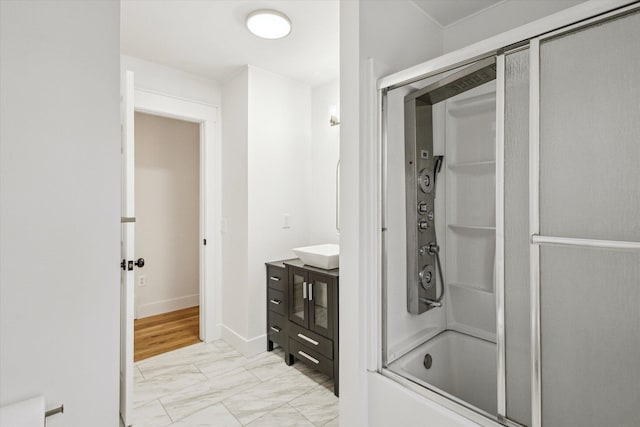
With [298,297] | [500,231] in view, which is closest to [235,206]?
[298,297]

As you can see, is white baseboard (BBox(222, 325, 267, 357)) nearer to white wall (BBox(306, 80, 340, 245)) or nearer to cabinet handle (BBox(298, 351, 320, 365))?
cabinet handle (BBox(298, 351, 320, 365))

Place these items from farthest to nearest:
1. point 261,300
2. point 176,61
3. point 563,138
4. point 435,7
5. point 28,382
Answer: point 261,300 → point 176,61 → point 435,7 → point 563,138 → point 28,382

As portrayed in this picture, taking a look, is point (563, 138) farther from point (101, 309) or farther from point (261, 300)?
point (261, 300)

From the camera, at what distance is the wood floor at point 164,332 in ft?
9.84

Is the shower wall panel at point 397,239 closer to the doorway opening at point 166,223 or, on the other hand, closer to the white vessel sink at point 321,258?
the white vessel sink at point 321,258

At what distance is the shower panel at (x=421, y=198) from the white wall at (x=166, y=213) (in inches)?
132

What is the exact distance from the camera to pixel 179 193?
419 cm

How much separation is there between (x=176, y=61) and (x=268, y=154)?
3.72 feet

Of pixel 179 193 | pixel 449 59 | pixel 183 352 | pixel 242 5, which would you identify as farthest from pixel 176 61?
pixel 183 352

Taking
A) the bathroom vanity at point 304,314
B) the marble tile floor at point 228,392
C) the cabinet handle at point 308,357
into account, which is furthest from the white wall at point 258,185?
the cabinet handle at point 308,357

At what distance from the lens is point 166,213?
4.07m

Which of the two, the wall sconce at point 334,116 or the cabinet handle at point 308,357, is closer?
the cabinet handle at point 308,357

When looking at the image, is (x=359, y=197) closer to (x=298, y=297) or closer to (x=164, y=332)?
(x=298, y=297)

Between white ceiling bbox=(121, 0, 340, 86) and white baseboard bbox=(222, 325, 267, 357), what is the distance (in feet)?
8.23
